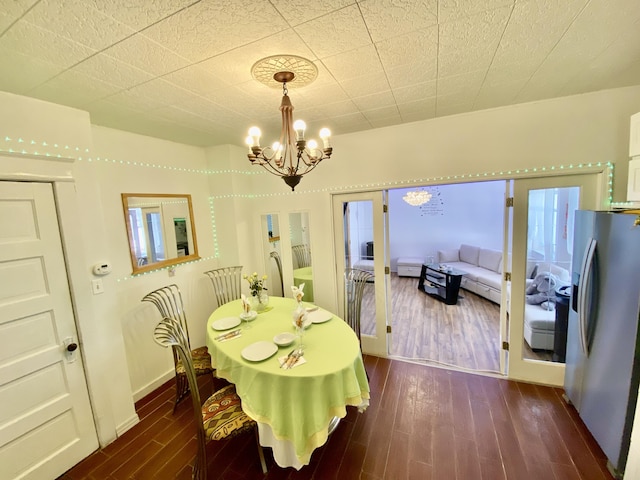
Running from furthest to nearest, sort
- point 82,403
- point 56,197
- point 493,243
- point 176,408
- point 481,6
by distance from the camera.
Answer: point 493,243, point 176,408, point 82,403, point 56,197, point 481,6

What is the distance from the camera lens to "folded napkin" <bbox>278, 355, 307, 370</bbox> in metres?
1.66

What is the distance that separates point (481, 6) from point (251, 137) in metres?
1.23

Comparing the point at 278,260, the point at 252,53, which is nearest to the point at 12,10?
the point at 252,53

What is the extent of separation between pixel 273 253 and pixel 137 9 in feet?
9.29

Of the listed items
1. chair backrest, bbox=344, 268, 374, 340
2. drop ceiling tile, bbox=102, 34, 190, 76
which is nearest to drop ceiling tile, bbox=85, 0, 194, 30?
drop ceiling tile, bbox=102, 34, 190, 76

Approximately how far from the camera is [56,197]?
1832mm

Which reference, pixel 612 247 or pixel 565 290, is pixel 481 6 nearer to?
pixel 612 247

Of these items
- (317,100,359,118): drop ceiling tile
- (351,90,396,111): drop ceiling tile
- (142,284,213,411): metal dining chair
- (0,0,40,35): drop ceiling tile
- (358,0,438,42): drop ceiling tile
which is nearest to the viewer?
(0,0,40,35): drop ceiling tile

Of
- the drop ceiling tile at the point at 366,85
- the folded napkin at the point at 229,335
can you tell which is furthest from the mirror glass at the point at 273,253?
the drop ceiling tile at the point at 366,85

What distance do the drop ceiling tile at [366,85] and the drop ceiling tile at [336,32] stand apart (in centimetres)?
36

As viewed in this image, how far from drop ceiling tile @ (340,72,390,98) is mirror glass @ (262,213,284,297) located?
6.54 feet

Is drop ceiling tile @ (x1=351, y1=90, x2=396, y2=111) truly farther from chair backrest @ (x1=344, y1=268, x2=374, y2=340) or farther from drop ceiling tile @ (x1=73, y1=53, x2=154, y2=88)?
chair backrest @ (x1=344, y1=268, x2=374, y2=340)

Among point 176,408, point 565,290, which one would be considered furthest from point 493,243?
point 176,408

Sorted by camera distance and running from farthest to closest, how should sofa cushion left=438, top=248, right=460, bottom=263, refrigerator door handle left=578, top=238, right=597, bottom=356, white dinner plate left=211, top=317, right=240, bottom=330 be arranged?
sofa cushion left=438, top=248, right=460, bottom=263
white dinner plate left=211, top=317, right=240, bottom=330
refrigerator door handle left=578, top=238, right=597, bottom=356
